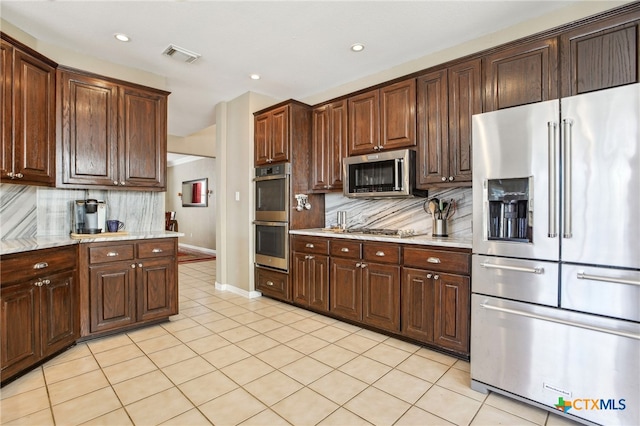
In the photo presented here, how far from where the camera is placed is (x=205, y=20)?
264 cm

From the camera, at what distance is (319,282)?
3.50m

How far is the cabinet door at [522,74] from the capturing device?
2238mm

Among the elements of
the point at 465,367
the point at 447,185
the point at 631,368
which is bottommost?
the point at 465,367

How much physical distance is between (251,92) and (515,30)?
121 inches

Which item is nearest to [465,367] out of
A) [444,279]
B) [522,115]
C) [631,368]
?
[444,279]

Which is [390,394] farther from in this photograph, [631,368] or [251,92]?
[251,92]

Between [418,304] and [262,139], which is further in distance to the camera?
[262,139]

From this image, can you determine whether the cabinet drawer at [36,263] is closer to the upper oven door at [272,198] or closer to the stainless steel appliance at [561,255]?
the upper oven door at [272,198]

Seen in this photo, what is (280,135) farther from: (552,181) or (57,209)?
(552,181)

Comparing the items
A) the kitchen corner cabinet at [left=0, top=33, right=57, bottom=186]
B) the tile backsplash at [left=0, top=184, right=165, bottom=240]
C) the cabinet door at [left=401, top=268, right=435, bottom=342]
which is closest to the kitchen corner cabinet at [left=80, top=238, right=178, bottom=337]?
the tile backsplash at [left=0, top=184, right=165, bottom=240]

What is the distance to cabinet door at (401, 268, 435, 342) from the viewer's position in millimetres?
2615

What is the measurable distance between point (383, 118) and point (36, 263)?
320 cm

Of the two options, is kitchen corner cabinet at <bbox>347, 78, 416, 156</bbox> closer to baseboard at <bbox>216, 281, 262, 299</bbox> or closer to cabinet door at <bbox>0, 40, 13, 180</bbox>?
baseboard at <bbox>216, 281, 262, 299</bbox>

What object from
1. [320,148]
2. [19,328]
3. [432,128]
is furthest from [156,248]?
[432,128]
